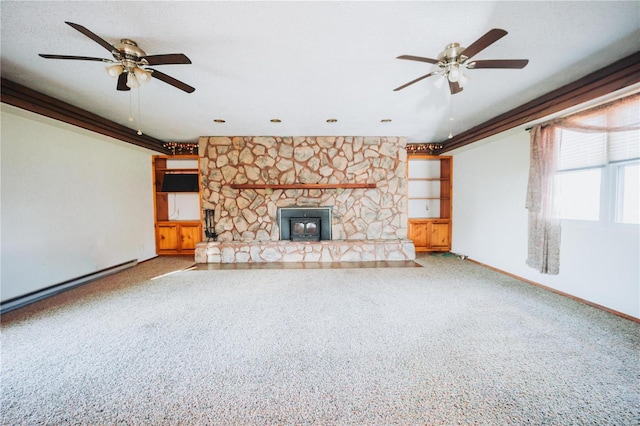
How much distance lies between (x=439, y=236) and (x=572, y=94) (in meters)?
3.56

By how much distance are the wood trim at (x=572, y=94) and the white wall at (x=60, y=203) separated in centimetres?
624

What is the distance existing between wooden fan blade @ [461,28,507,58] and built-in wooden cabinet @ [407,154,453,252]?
3957mm

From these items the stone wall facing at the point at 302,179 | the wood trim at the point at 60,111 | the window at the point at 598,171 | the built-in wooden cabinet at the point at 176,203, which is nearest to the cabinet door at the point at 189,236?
the built-in wooden cabinet at the point at 176,203

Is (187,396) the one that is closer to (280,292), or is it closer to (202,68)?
(280,292)

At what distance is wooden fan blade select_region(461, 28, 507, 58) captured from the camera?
156cm

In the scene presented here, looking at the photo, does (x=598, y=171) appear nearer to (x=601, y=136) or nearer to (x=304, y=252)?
(x=601, y=136)

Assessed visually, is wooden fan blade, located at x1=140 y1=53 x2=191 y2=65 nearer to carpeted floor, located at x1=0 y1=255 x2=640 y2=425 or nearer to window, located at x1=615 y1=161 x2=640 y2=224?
carpeted floor, located at x1=0 y1=255 x2=640 y2=425

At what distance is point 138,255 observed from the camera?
4934 millimetres

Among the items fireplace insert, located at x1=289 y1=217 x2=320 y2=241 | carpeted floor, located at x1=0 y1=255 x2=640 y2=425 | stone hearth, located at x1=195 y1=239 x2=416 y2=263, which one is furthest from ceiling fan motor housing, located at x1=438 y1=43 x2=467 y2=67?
fireplace insert, located at x1=289 y1=217 x2=320 y2=241

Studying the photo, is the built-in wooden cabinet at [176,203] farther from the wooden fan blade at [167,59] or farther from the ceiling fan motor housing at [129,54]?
the wooden fan blade at [167,59]

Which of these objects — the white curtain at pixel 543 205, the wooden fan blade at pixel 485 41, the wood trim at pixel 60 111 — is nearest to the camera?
the wooden fan blade at pixel 485 41

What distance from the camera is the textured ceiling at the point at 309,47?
1665mm

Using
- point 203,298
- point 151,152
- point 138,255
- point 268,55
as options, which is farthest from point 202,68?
point 138,255

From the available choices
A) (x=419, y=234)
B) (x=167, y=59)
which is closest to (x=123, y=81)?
(x=167, y=59)
